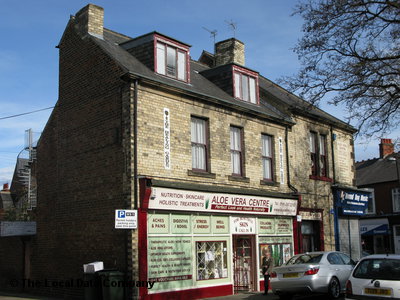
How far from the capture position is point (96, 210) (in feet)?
52.1

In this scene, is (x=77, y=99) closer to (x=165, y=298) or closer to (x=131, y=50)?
(x=131, y=50)

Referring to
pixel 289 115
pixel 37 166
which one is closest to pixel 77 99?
pixel 37 166

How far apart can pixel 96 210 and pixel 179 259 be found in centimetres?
300

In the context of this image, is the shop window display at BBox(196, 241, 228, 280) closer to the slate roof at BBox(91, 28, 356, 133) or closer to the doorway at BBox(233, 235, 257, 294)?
the doorway at BBox(233, 235, 257, 294)

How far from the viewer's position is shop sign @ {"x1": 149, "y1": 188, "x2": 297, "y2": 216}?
1523cm

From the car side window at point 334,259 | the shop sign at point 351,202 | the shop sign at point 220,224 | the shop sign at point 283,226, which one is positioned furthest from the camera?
the shop sign at point 351,202

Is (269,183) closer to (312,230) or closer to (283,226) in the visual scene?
(283,226)

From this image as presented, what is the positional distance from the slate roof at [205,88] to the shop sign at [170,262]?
4910mm

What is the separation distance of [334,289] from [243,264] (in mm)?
4656

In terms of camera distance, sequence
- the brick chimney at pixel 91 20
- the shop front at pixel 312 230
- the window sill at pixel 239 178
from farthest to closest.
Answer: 1. the shop front at pixel 312 230
2. the window sill at pixel 239 178
3. the brick chimney at pixel 91 20

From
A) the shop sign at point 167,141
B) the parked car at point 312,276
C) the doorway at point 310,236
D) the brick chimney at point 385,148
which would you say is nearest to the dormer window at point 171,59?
the shop sign at point 167,141

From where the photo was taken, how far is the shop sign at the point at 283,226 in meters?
20.2

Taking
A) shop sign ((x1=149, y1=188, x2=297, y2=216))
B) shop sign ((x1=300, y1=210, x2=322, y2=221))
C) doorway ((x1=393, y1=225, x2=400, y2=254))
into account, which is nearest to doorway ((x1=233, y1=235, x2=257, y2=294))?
shop sign ((x1=149, y1=188, x2=297, y2=216))

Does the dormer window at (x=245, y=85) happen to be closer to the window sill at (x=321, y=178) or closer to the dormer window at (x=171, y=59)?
the dormer window at (x=171, y=59)
